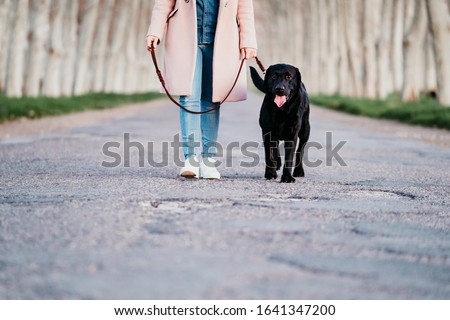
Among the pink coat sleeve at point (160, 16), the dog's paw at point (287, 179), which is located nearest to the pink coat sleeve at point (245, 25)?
A: the pink coat sleeve at point (160, 16)

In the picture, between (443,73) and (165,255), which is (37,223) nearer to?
(165,255)

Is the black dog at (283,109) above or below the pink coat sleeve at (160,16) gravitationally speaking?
below

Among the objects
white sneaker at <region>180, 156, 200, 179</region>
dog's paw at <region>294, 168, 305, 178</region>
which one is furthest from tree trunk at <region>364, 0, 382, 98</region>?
white sneaker at <region>180, 156, 200, 179</region>

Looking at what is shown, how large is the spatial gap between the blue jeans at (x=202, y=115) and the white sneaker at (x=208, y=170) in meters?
0.05

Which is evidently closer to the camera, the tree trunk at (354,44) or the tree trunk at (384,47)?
the tree trunk at (384,47)

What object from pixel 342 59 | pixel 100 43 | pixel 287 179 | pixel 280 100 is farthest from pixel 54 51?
pixel 280 100

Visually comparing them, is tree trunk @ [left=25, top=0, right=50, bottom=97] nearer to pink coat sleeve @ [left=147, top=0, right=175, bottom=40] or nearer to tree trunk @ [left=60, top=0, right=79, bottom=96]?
tree trunk @ [left=60, top=0, right=79, bottom=96]

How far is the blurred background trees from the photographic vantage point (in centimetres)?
2448

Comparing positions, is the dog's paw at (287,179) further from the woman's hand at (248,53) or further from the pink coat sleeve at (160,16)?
the pink coat sleeve at (160,16)

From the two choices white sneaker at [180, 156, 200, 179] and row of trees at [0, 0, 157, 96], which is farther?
row of trees at [0, 0, 157, 96]

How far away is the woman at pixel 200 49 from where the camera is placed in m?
7.30

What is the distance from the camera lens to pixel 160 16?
7.39 metres

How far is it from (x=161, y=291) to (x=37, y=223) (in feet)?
5.64

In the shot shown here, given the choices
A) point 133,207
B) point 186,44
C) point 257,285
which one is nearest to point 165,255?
point 257,285
